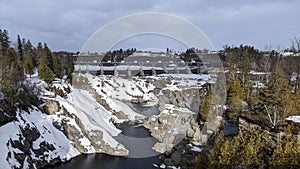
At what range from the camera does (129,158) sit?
1539 cm

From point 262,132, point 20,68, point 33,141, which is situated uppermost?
point 20,68

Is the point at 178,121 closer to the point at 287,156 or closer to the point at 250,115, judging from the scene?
the point at 250,115

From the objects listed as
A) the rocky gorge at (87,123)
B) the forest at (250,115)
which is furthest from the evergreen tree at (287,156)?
the rocky gorge at (87,123)

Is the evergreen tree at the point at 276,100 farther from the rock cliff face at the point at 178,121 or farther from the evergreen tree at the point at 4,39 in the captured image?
the evergreen tree at the point at 4,39

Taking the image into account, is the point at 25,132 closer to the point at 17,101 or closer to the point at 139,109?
the point at 17,101

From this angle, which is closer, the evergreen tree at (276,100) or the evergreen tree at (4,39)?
the evergreen tree at (276,100)

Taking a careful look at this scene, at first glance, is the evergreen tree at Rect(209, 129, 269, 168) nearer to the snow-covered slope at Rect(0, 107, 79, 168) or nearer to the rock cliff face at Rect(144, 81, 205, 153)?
the rock cliff face at Rect(144, 81, 205, 153)

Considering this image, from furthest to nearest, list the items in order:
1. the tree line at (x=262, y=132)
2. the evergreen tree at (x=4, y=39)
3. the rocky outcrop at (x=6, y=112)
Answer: the evergreen tree at (x=4, y=39)
the rocky outcrop at (x=6, y=112)
the tree line at (x=262, y=132)

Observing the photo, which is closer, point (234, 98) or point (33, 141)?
point (33, 141)

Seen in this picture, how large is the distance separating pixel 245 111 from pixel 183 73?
992cm

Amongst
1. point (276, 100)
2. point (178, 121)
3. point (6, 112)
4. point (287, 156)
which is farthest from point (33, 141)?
point (276, 100)

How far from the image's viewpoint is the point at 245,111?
611 inches

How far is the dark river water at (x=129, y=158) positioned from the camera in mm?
14312

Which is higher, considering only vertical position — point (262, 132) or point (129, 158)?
point (262, 132)
